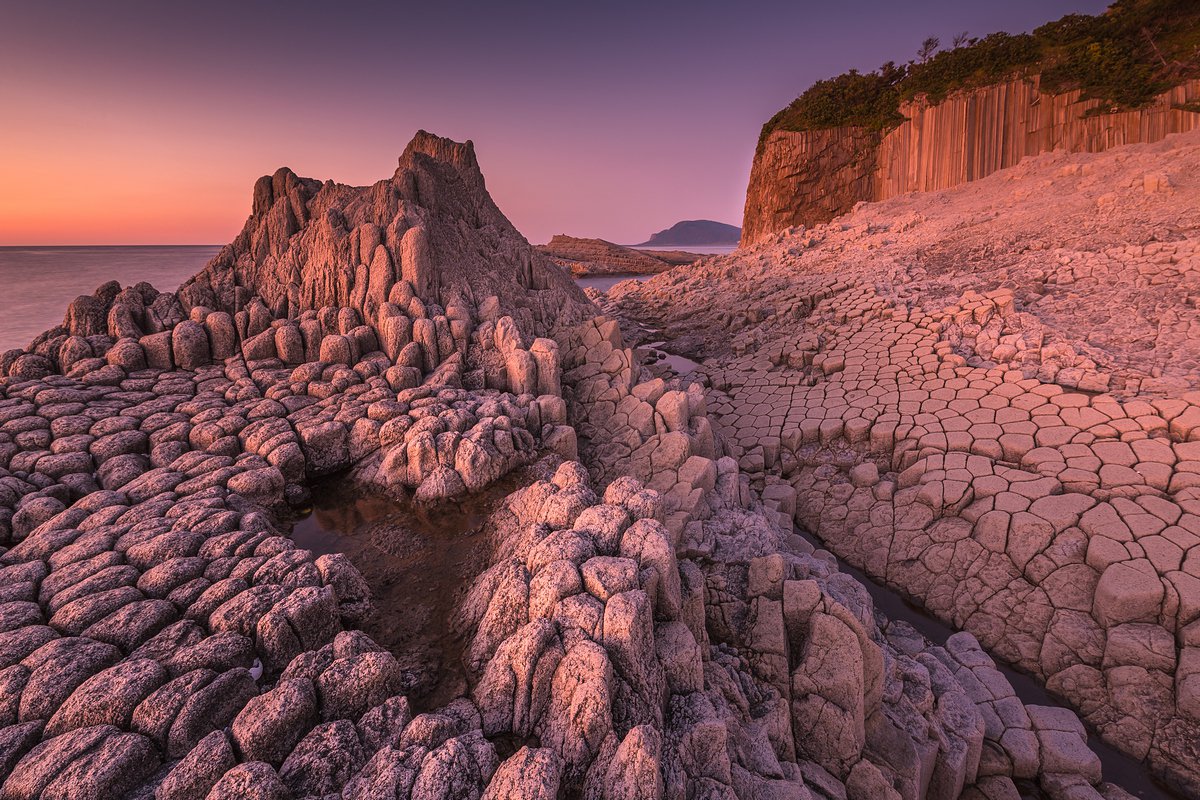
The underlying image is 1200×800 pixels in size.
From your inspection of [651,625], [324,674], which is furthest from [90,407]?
[651,625]

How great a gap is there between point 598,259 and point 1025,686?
50.4 metres

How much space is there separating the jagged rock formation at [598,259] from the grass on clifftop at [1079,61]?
2248cm

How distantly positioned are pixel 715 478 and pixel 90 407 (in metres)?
8.14

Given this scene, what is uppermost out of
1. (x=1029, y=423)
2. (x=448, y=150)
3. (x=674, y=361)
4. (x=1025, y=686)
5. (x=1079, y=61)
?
(x=1079, y=61)

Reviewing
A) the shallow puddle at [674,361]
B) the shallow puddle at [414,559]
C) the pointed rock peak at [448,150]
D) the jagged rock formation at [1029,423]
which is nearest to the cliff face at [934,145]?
the jagged rock formation at [1029,423]

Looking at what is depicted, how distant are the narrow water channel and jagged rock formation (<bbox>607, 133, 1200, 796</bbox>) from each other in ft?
0.40

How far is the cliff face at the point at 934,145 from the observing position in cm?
1619

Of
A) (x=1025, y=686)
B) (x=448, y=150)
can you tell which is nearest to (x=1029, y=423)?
(x=1025, y=686)

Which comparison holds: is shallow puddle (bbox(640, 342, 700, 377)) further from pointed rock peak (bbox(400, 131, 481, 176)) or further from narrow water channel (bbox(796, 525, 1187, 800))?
pointed rock peak (bbox(400, 131, 481, 176))

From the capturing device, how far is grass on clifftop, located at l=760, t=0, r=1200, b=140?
1585cm

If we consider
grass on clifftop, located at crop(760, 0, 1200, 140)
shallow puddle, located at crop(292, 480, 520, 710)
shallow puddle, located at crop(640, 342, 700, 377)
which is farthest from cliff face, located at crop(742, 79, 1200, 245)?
shallow puddle, located at crop(292, 480, 520, 710)

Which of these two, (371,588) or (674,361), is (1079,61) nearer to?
(674,361)

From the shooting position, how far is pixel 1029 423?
7.31 metres

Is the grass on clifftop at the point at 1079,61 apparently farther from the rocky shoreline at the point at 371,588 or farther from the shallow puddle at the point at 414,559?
the shallow puddle at the point at 414,559
